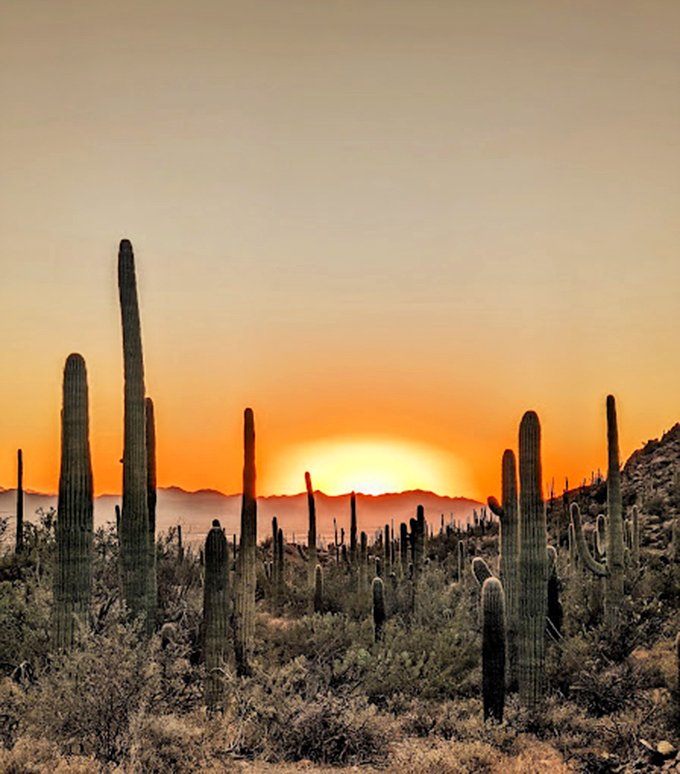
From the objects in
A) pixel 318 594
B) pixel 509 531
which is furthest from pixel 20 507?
pixel 509 531

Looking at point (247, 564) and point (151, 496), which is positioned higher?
point (151, 496)

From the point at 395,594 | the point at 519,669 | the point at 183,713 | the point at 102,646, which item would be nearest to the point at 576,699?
the point at 519,669

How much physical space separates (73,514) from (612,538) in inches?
462

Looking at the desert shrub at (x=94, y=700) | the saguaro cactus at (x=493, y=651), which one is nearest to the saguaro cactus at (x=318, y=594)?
the saguaro cactus at (x=493, y=651)

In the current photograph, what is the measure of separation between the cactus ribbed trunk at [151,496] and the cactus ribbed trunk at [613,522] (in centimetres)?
906

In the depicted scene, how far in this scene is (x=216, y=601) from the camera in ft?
40.5

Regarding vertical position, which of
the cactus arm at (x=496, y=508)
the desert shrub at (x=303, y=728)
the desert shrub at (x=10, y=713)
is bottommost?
the desert shrub at (x=303, y=728)

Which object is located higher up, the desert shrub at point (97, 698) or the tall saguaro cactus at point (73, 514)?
the tall saguaro cactus at point (73, 514)

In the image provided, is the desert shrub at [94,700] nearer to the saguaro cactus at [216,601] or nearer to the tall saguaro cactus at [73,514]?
the tall saguaro cactus at [73,514]

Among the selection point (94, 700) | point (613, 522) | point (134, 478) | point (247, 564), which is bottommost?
point (94, 700)

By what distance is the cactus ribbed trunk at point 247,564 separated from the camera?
15438 millimetres

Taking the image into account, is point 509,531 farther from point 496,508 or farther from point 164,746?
point 164,746

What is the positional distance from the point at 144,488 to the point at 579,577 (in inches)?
520

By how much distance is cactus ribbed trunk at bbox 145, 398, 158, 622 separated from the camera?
1357 centimetres
